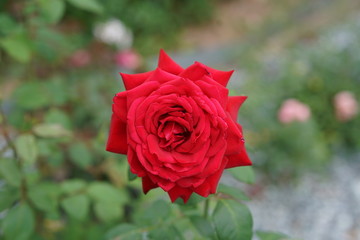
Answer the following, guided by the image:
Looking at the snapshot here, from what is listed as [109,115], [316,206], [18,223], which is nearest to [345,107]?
[316,206]

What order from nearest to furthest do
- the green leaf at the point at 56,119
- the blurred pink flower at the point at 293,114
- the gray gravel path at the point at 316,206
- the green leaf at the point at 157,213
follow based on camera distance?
the green leaf at the point at 157,213 < the green leaf at the point at 56,119 < the gray gravel path at the point at 316,206 < the blurred pink flower at the point at 293,114

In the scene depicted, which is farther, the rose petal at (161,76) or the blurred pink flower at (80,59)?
the blurred pink flower at (80,59)

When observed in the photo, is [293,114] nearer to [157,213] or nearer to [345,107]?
[345,107]

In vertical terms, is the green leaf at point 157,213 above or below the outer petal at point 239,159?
below

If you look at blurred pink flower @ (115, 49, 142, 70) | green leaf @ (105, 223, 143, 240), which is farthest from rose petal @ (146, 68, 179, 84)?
blurred pink flower @ (115, 49, 142, 70)

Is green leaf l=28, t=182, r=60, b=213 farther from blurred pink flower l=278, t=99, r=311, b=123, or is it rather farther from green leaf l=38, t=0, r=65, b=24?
blurred pink flower l=278, t=99, r=311, b=123

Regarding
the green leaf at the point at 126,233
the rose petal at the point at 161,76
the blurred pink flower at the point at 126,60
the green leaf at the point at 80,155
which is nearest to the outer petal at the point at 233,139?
the rose petal at the point at 161,76

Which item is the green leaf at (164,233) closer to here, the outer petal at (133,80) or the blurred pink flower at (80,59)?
the outer petal at (133,80)
